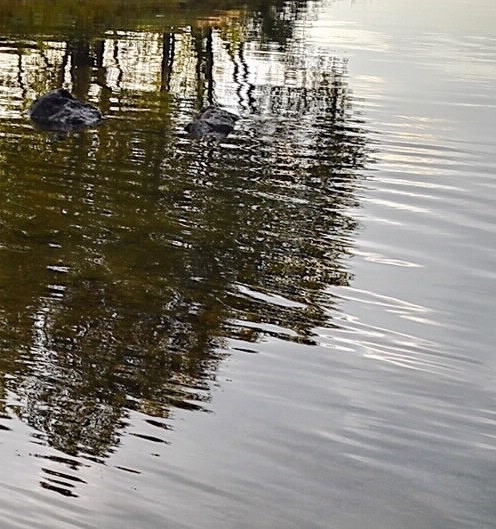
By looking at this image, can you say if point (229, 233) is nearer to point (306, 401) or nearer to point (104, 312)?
point (104, 312)

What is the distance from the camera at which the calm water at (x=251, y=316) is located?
Result: 651 centimetres

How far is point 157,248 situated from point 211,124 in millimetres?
6930

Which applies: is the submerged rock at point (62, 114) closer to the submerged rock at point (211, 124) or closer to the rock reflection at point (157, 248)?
the rock reflection at point (157, 248)

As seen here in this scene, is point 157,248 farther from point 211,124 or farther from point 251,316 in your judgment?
point 211,124

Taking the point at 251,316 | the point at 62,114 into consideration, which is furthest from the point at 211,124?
the point at 251,316

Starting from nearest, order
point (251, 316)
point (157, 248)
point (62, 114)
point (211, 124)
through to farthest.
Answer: point (251, 316) → point (157, 248) → point (211, 124) → point (62, 114)

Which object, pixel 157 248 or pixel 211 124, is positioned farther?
pixel 211 124

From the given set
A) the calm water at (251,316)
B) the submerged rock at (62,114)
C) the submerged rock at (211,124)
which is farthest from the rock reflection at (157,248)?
the submerged rock at (62,114)

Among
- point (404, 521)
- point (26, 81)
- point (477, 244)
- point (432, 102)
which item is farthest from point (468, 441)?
point (26, 81)

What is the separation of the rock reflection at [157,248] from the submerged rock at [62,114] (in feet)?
1.86

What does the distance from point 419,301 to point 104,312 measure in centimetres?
309

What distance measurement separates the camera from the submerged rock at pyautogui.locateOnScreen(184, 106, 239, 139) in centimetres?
1803

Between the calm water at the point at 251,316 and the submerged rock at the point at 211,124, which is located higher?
the submerged rock at the point at 211,124

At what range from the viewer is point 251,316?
956cm
